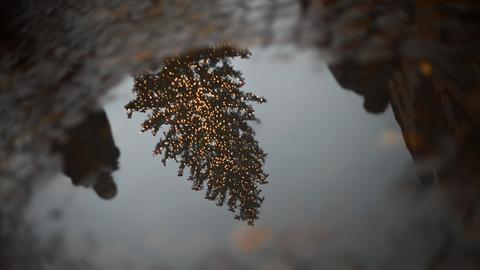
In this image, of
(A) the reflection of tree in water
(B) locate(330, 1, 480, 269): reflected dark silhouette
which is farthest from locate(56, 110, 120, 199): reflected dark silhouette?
(B) locate(330, 1, 480, 269): reflected dark silhouette

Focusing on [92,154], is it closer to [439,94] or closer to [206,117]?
[206,117]

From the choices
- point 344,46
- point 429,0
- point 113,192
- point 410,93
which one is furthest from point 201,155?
point 429,0

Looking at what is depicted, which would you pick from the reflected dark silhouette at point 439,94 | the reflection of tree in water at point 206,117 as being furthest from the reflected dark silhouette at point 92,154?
the reflected dark silhouette at point 439,94

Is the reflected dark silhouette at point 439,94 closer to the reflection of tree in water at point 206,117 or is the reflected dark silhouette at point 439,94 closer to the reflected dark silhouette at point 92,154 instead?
the reflection of tree in water at point 206,117

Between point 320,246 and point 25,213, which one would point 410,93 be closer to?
point 320,246

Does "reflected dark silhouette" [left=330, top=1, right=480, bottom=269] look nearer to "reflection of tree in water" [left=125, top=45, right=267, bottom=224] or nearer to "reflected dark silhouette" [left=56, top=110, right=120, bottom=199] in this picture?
"reflection of tree in water" [left=125, top=45, right=267, bottom=224]
